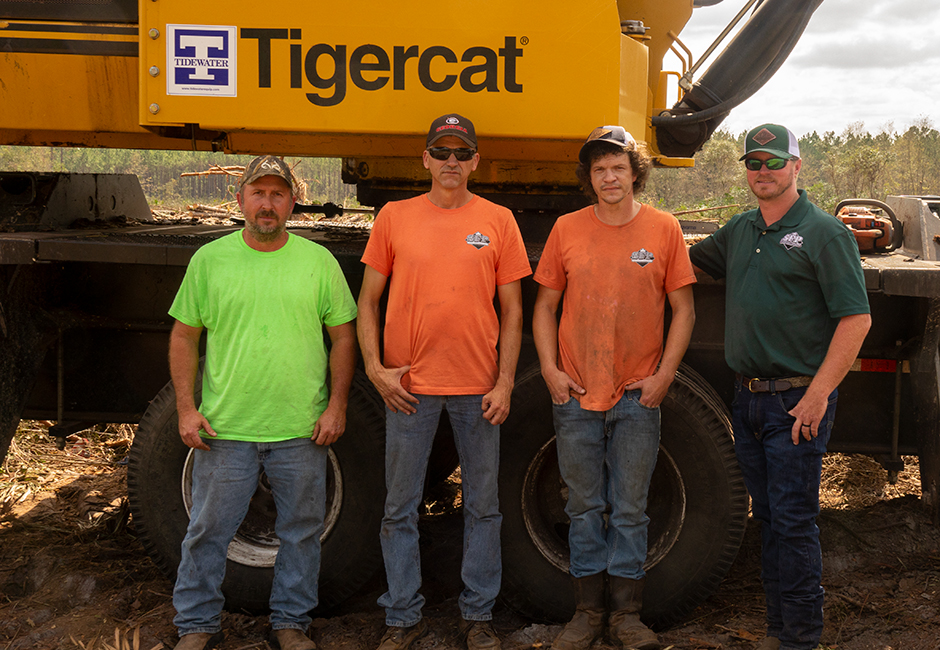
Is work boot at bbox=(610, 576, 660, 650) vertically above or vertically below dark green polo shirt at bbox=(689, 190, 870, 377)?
below

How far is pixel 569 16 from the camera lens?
365cm

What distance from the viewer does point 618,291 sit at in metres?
3.44

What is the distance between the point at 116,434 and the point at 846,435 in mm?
6284

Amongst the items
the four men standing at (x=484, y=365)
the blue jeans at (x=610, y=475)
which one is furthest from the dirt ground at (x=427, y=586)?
the blue jeans at (x=610, y=475)

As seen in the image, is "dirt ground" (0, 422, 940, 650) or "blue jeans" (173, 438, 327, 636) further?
"dirt ground" (0, 422, 940, 650)

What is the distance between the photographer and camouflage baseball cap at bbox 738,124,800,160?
3318mm

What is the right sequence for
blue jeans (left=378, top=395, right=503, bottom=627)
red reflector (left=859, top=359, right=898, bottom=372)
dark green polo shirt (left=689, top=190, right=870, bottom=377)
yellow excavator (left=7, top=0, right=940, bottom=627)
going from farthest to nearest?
red reflector (left=859, top=359, right=898, bottom=372), yellow excavator (left=7, top=0, right=940, bottom=627), blue jeans (left=378, top=395, right=503, bottom=627), dark green polo shirt (left=689, top=190, right=870, bottom=377)

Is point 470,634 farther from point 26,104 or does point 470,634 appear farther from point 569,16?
point 26,104

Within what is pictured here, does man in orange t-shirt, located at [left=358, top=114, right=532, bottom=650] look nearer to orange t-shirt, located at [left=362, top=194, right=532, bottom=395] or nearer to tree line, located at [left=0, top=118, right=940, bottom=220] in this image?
orange t-shirt, located at [left=362, top=194, right=532, bottom=395]

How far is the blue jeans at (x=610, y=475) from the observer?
3.49 metres

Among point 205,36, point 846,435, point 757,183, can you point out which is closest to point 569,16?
point 757,183

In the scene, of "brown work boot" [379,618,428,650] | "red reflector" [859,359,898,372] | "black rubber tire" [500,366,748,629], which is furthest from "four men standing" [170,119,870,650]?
"red reflector" [859,359,898,372]

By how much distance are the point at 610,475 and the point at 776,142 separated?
1571mm

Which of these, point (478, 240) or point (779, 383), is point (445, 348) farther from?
point (779, 383)
